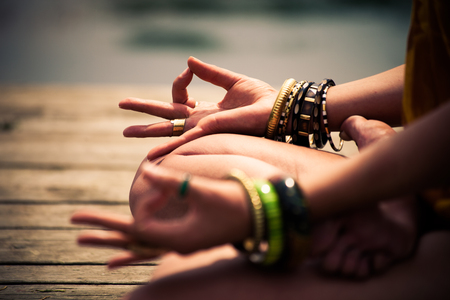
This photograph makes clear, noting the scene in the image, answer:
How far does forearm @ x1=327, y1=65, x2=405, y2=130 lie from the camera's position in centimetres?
98

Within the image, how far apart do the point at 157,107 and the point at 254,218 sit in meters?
0.72

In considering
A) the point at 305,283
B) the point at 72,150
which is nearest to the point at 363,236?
the point at 305,283

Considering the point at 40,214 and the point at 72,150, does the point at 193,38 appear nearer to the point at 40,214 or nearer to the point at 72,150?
the point at 72,150

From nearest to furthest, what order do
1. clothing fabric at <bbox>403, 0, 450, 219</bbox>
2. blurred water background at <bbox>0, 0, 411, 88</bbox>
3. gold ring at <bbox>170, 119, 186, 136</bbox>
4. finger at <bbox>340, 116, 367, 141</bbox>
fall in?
clothing fabric at <bbox>403, 0, 450, 219</bbox>
finger at <bbox>340, 116, 367, 141</bbox>
gold ring at <bbox>170, 119, 186, 136</bbox>
blurred water background at <bbox>0, 0, 411, 88</bbox>

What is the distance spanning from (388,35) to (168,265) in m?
7.05

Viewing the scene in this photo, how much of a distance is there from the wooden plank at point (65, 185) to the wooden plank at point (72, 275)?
446mm

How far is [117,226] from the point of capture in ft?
1.66

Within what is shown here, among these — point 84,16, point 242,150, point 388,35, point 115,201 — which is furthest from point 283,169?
point 84,16

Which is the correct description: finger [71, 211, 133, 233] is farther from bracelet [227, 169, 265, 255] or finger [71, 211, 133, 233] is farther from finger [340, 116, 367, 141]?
finger [340, 116, 367, 141]

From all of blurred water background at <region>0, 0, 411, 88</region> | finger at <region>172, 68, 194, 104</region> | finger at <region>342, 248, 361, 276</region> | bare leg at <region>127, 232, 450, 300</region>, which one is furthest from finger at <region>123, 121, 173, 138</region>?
blurred water background at <region>0, 0, 411, 88</region>

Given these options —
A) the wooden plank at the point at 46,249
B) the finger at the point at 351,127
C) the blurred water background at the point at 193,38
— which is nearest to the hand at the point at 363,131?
the finger at the point at 351,127

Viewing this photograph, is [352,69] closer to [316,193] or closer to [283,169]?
[283,169]

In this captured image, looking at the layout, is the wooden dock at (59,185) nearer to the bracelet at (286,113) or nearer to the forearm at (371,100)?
the bracelet at (286,113)

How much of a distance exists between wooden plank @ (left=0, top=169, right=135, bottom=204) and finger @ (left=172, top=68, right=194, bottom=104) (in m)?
0.48
